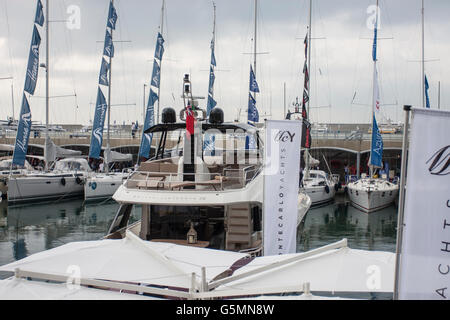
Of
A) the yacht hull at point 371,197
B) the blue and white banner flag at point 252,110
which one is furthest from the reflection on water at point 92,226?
the blue and white banner flag at point 252,110

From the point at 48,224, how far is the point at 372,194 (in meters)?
20.1

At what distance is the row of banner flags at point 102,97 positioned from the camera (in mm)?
31703

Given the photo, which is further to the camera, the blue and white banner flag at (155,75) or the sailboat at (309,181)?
the blue and white banner flag at (155,75)

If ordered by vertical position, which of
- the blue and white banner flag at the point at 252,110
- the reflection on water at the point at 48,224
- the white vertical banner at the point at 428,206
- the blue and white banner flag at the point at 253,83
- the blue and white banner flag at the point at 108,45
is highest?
the blue and white banner flag at the point at 108,45

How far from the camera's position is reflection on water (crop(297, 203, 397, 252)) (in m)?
20.9

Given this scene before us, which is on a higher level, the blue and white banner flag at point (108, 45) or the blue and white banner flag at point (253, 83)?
the blue and white banner flag at point (108, 45)

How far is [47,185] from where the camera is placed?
32.2 metres

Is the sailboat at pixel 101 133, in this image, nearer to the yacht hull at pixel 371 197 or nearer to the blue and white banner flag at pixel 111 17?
the blue and white banner flag at pixel 111 17

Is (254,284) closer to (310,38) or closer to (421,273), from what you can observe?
(421,273)

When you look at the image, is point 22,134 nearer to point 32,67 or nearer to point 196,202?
point 32,67

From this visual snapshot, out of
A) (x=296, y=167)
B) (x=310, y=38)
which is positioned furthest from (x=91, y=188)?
(x=296, y=167)

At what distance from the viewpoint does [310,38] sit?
35094 millimetres

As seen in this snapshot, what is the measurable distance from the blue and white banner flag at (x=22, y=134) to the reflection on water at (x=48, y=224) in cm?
326
